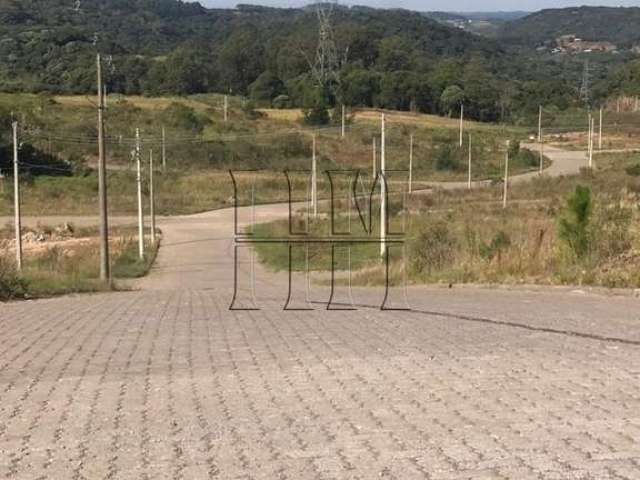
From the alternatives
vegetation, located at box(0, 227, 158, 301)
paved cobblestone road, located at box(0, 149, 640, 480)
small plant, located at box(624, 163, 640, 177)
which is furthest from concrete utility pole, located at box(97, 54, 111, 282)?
small plant, located at box(624, 163, 640, 177)

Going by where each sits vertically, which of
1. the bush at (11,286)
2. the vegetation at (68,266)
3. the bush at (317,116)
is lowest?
the vegetation at (68,266)

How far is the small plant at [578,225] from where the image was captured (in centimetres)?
1653

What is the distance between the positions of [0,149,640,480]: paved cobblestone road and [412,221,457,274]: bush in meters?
7.36

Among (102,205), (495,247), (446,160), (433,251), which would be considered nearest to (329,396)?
(495,247)

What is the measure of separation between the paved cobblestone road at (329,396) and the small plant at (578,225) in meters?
4.24

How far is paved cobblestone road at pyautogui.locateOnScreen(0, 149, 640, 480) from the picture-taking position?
17.6 ft

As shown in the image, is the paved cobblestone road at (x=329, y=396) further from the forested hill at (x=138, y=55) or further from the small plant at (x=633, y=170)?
the forested hill at (x=138, y=55)

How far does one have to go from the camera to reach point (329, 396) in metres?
7.02

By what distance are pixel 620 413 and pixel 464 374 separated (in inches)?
65.4

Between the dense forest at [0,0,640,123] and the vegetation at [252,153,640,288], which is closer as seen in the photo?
the vegetation at [252,153,640,288]

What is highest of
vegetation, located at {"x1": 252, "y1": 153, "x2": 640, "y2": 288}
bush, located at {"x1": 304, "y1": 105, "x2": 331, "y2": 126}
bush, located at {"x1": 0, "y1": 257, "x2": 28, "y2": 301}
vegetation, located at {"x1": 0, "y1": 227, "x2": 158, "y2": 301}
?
bush, located at {"x1": 304, "y1": 105, "x2": 331, "y2": 126}

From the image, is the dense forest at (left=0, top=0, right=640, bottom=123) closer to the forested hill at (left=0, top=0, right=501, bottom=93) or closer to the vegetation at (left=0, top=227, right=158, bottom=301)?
the forested hill at (left=0, top=0, right=501, bottom=93)

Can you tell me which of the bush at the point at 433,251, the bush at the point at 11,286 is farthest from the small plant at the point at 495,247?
the bush at the point at 11,286

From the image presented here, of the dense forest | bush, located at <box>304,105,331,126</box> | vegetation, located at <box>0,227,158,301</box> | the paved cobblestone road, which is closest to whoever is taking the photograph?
the paved cobblestone road
